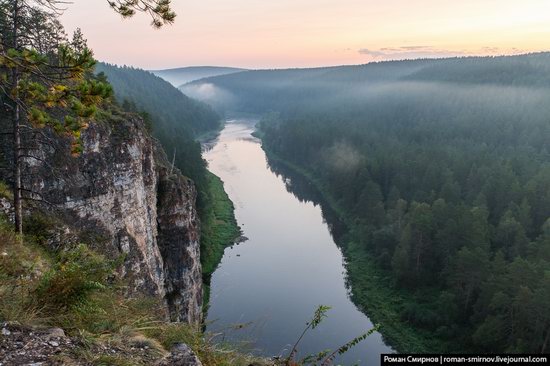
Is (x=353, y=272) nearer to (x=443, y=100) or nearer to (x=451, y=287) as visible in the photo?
(x=451, y=287)

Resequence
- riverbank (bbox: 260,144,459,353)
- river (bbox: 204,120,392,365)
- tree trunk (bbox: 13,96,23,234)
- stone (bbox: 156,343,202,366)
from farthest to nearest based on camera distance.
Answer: riverbank (bbox: 260,144,459,353) < river (bbox: 204,120,392,365) < tree trunk (bbox: 13,96,23,234) < stone (bbox: 156,343,202,366)

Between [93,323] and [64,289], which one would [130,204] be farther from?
[93,323]

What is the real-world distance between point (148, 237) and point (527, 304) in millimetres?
28377

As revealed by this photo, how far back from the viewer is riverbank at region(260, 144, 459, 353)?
3672 cm

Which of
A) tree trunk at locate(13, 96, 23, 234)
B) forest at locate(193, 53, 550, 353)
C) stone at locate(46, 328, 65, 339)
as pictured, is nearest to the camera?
stone at locate(46, 328, 65, 339)

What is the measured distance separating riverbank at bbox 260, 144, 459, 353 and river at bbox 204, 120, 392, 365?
3.36 ft

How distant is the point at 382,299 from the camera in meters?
43.9

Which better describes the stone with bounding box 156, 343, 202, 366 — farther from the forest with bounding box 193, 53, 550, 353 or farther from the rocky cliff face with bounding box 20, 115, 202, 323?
the forest with bounding box 193, 53, 550, 353

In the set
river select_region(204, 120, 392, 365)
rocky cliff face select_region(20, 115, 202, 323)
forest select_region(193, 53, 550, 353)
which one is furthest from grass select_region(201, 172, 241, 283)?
forest select_region(193, 53, 550, 353)

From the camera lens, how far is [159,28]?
22.6ft

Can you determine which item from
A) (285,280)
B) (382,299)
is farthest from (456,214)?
(285,280)

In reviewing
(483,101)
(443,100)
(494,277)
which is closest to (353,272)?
(494,277)

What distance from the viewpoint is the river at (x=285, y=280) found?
36.2 m

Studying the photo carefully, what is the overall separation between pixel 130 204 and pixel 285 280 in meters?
25.0
